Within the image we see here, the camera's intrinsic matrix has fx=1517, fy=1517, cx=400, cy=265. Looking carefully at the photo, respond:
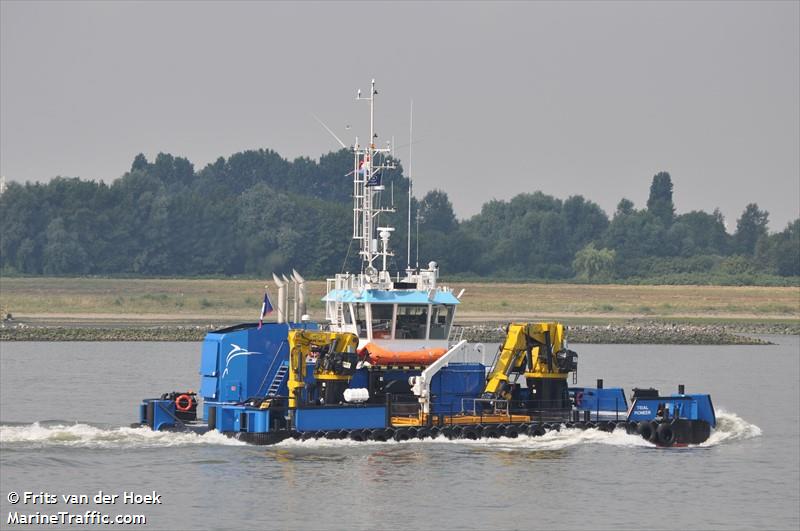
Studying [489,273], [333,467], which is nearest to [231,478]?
[333,467]

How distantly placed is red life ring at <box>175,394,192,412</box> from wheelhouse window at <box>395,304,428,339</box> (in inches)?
211

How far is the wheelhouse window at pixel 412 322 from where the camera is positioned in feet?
122

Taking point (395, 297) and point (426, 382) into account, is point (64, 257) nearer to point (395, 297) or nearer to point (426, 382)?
point (395, 297)

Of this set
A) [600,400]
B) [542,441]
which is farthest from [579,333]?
[542,441]

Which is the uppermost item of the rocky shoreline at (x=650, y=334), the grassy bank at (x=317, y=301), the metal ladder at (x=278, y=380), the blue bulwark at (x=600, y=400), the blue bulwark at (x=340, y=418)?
the grassy bank at (x=317, y=301)

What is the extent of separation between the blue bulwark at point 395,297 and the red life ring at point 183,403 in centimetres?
431

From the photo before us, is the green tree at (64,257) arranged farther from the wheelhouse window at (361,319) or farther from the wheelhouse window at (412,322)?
the wheelhouse window at (412,322)

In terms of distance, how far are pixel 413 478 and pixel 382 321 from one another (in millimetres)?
5342

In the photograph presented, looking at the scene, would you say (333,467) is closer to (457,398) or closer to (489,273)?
(457,398)

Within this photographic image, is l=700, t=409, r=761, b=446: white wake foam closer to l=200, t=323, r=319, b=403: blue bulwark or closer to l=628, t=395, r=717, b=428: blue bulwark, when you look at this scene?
l=628, t=395, r=717, b=428: blue bulwark

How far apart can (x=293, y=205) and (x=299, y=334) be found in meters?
70.1

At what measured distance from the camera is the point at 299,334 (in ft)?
113

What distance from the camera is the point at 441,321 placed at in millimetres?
37500

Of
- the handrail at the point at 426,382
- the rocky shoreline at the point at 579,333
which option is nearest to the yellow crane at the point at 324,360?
the handrail at the point at 426,382
